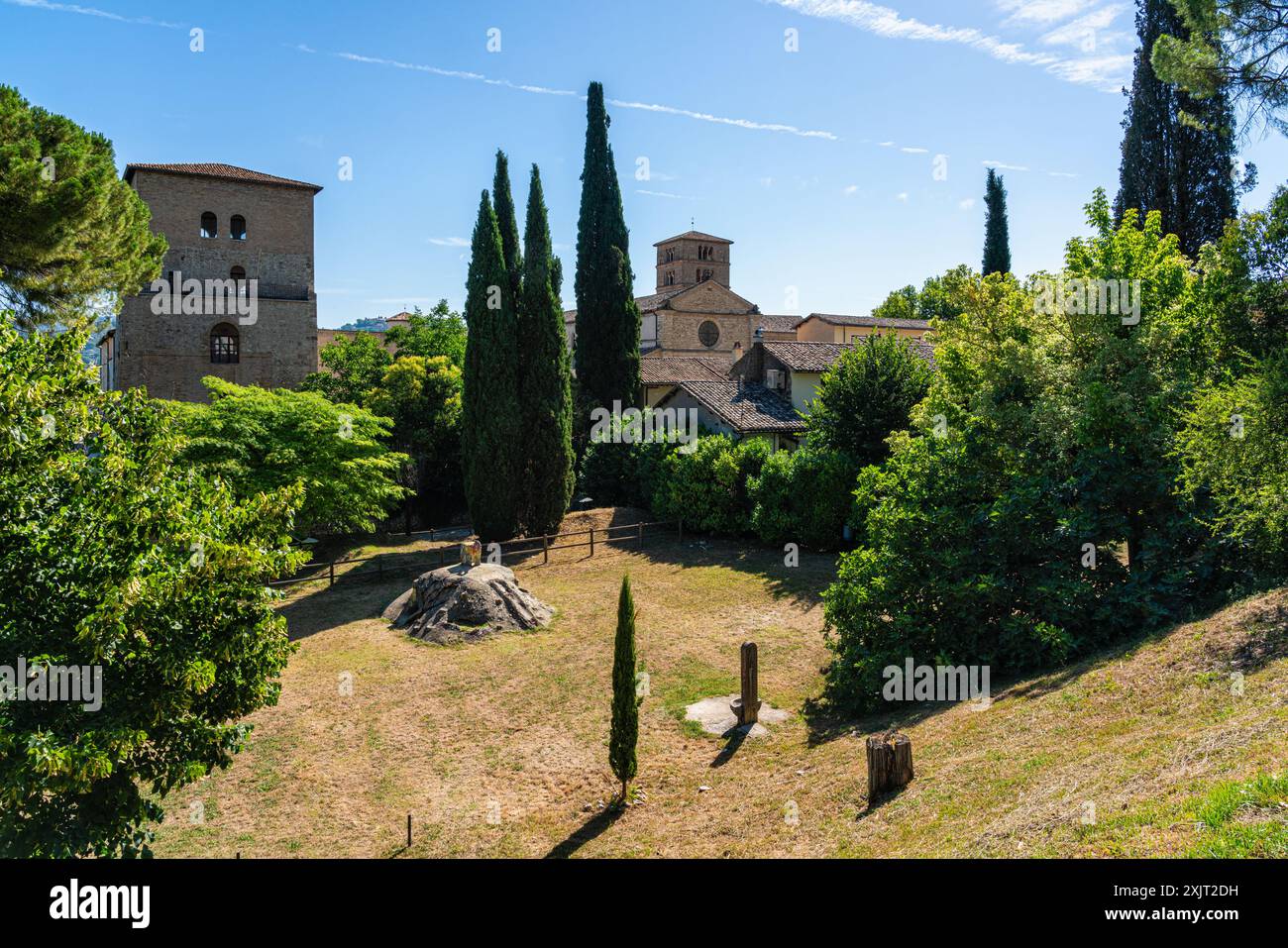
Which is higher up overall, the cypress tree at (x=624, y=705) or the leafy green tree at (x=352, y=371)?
the leafy green tree at (x=352, y=371)

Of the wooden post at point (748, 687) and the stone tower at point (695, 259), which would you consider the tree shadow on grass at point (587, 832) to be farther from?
the stone tower at point (695, 259)

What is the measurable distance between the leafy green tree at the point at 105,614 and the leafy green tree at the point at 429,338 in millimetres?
31897

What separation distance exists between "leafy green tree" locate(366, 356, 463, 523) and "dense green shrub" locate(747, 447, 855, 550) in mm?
13336

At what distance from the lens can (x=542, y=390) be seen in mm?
29109

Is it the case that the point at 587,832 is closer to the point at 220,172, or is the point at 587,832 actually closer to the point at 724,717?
the point at 724,717

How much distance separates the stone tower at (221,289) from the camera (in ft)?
132

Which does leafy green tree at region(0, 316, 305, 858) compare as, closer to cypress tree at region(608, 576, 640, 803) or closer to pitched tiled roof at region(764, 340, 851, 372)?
cypress tree at region(608, 576, 640, 803)

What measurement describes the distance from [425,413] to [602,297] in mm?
9462

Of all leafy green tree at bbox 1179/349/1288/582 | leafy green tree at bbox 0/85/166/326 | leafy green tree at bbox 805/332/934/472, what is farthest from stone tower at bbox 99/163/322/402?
leafy green tree at bbox 1179/349/1288/582

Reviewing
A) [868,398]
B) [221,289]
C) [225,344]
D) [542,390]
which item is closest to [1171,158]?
[868,398]

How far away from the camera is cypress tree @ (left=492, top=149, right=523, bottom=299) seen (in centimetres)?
2892

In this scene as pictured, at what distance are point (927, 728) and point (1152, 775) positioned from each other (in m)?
4.44

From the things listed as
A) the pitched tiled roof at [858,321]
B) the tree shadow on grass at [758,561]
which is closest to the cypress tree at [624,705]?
the tree shadow on grass at [758,561]

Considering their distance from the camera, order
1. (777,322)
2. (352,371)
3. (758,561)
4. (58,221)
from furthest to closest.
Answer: (777,322), (352,371), (758,561), (58,221)
